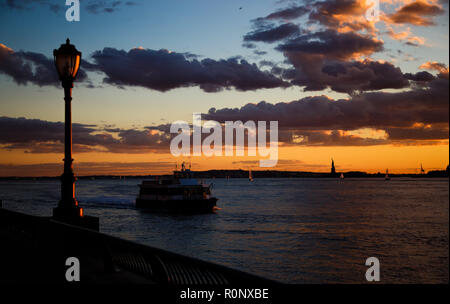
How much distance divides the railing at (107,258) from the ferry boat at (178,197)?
63.1 meters

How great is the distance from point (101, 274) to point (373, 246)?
3752 cm

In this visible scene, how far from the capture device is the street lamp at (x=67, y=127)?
12234mm

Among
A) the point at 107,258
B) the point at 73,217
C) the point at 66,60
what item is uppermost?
the point at 66,60

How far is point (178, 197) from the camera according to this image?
79.7m

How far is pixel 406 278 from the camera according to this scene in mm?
29047

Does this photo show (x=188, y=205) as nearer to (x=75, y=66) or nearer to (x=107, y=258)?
(x=75, y=66)

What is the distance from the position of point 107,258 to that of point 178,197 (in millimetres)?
71051

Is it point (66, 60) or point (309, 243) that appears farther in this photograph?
point (309, 243)
